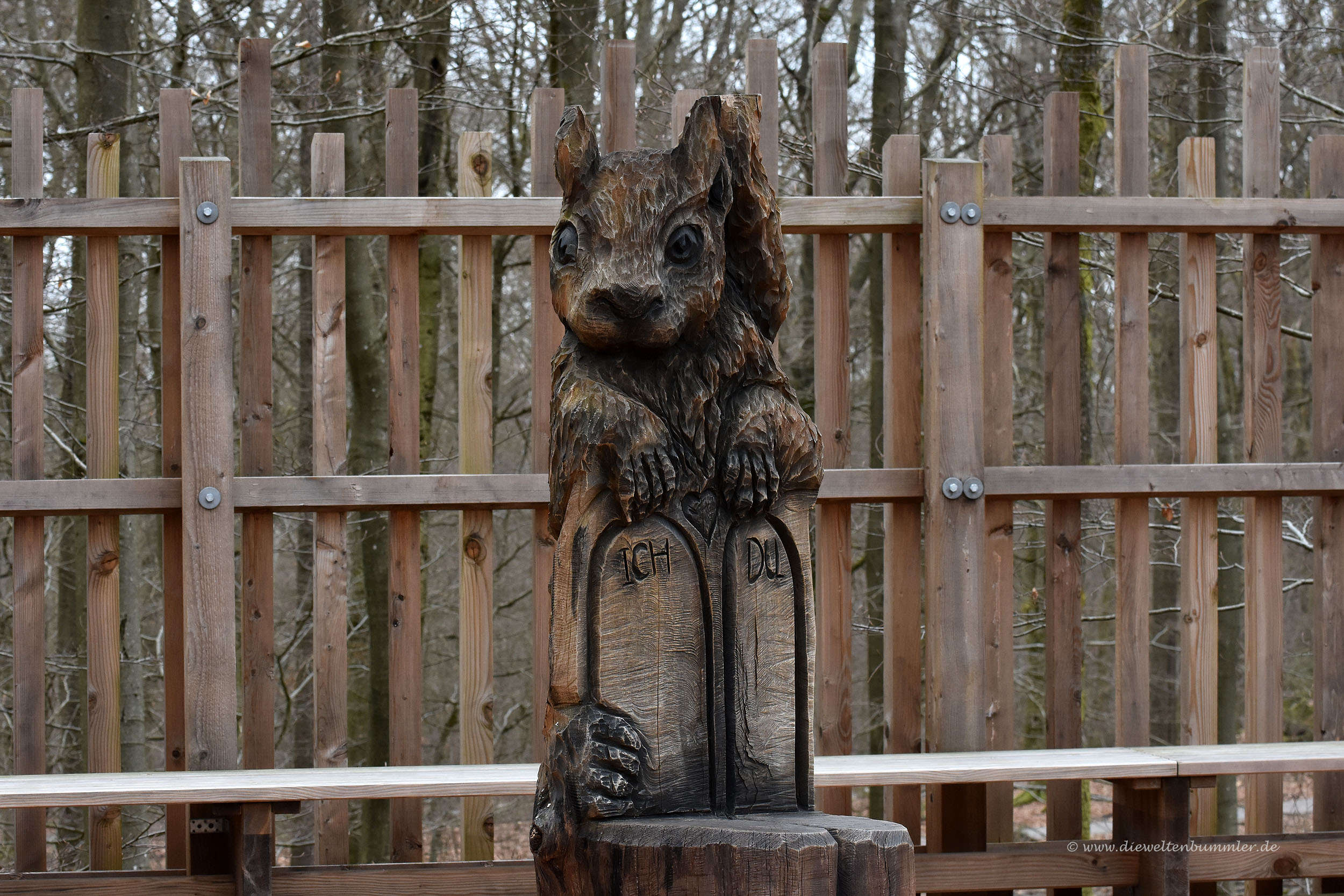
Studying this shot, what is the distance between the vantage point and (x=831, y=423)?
12.9 feet

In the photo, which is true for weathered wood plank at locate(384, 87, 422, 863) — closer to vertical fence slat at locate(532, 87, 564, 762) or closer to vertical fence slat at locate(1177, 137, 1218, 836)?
vertical fence slat at locate(532, 87, 564, 762)

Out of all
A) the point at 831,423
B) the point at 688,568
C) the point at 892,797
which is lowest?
the point at 892,797

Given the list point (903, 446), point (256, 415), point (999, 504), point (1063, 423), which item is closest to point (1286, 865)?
point (999, 504)

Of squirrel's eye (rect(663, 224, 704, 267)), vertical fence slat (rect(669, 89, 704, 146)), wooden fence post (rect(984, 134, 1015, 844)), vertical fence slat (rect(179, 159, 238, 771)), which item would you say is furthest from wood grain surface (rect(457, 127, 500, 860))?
squirrel's eye (rect(663, 224, 704, 267))

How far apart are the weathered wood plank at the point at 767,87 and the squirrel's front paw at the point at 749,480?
1.61 metres

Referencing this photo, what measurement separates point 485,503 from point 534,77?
4123mm

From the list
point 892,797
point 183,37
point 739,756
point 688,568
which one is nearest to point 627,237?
point 688,568

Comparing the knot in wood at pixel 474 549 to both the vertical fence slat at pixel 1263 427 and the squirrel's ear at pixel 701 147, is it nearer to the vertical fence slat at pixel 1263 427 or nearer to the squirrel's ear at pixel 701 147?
the squirrel's ear at pixel 701 147

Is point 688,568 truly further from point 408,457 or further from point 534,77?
point 534,77

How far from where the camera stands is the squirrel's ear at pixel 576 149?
7.62 ft

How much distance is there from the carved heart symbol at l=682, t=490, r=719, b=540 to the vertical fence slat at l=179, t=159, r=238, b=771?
1911 millimetres

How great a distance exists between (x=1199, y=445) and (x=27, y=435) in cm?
362

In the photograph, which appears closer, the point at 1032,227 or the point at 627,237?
the point at 627,237

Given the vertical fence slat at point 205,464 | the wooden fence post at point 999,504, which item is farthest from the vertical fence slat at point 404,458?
the wooden fence post at point 999,504
